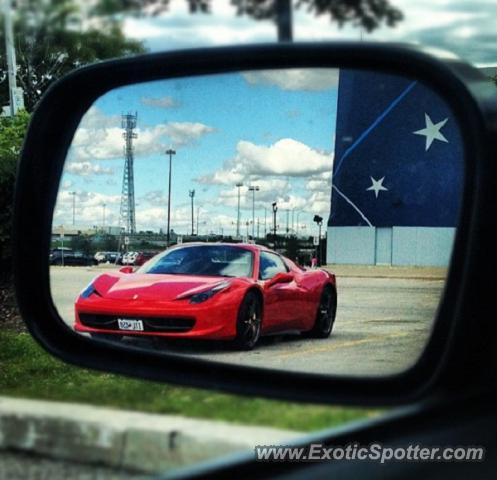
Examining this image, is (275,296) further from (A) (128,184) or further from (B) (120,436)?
(B) (120,436)

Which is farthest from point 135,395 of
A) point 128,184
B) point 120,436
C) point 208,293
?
point 208,293

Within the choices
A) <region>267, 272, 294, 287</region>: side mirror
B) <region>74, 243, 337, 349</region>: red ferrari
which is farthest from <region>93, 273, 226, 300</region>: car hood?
<region>267, 272, 294, 287</region>: side mirror

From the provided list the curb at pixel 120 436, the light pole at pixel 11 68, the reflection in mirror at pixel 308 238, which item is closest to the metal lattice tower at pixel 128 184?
the reflection in mirror at pixel 308 238

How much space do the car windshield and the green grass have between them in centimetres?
28

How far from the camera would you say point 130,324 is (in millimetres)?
2188

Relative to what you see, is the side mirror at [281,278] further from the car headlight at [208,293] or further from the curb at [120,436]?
the curb at [120,436]

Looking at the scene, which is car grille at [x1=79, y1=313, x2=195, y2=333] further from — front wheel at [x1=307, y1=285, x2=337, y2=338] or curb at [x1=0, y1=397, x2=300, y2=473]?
curb at [x1=0, y1=397, x2=300, y2=473]

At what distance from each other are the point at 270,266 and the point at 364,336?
0.25 metres

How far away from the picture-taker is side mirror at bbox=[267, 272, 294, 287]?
6.77 ft

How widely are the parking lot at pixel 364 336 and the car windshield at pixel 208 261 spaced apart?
0.16 m

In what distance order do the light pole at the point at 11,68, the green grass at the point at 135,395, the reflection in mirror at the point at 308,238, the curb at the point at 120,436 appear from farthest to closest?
the light pole at the point at 11,68 < the curb at the point at 120,436 < the green grass at the point at 135,395 < the reflection in mirror at the point at 308,238

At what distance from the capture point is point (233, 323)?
7.19 feet

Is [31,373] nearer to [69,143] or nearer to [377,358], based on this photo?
[69,143]

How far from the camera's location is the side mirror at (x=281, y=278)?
2.06 m
